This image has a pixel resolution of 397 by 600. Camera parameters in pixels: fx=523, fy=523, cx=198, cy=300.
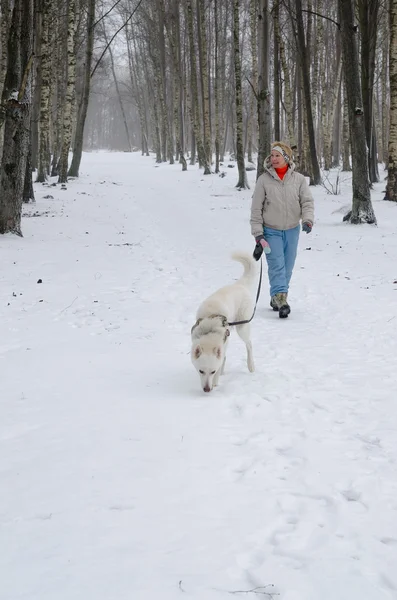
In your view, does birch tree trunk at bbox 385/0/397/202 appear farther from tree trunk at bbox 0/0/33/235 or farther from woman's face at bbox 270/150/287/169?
tree trunk at bbox 0/0/33/235

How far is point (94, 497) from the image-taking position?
9.21 ft

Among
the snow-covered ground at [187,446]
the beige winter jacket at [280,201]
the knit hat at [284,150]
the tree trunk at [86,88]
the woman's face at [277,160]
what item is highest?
the tree trunk at [86,88]

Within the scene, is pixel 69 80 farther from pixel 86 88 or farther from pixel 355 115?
pixel 355 115

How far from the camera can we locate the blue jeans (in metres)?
6.88

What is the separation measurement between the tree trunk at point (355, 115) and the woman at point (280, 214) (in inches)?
253

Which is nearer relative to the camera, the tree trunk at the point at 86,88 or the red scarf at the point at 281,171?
the red scarf at the point at 281,171

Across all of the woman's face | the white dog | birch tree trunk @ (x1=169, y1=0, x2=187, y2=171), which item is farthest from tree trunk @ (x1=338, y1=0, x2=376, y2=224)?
birch tree trunk @ (x1=169, y1=0, x2=187, y2=171)

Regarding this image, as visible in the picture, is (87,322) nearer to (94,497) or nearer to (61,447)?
(61,447)

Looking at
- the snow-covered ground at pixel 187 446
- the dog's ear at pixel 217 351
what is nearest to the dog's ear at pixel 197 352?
the dog's ear at pixel 217 351

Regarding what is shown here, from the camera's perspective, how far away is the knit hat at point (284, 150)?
657 centimetres

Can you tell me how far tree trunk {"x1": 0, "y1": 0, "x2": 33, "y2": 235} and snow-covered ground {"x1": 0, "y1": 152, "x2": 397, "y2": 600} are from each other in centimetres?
300

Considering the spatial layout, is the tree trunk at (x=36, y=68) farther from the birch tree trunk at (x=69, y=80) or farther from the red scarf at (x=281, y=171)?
the red scarf at (x=281, y=171)

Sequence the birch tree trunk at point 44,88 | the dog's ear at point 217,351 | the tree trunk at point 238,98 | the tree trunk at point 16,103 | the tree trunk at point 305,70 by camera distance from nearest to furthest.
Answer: the dog's ear at point 217,351 → the tree trunk at point 16,103 → the birch tree trunk at point 44,88 → the tree trunk at point 305,70 → the tree trunk at point 238,98

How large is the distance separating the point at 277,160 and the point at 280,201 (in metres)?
0.52
